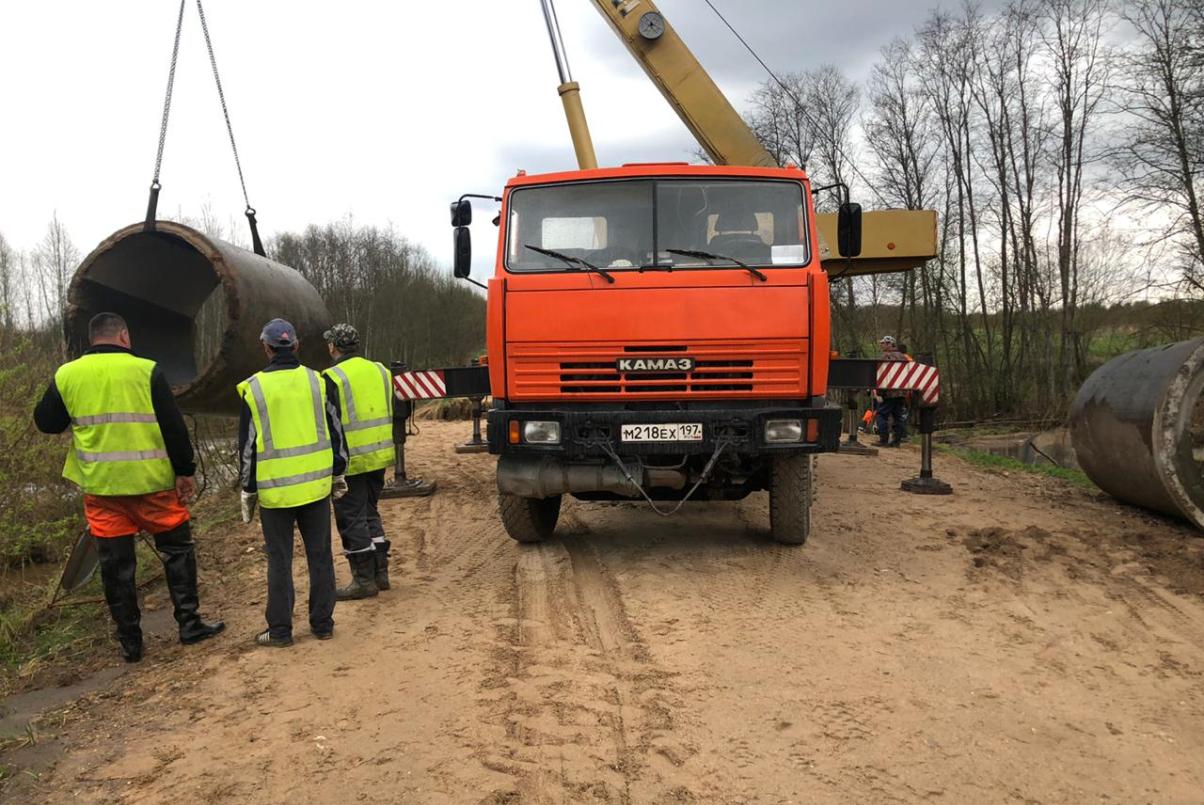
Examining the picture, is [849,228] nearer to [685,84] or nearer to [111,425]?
[685,84]

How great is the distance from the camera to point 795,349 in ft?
17.8

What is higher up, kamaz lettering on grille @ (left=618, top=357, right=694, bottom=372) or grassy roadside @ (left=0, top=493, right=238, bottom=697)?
kamaz lettering on grille @ (left=618, top=357, right=694, bottom=372)

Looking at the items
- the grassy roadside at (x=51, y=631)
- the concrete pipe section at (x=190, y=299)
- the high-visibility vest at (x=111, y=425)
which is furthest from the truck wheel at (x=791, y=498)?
the grassy roadside at (x=51, y=631)

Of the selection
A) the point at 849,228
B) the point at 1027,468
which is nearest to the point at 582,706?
the point at 849,228

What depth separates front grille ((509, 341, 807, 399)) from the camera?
543cm

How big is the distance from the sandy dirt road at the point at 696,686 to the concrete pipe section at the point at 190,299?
1502 mm

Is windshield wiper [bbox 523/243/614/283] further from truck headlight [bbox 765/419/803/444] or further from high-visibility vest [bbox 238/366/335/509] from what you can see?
high-visibility vest [bbox 238/366/335/509]

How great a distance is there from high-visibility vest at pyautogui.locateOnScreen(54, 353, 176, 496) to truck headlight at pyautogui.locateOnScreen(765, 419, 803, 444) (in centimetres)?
353

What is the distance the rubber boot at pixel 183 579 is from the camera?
4.66m

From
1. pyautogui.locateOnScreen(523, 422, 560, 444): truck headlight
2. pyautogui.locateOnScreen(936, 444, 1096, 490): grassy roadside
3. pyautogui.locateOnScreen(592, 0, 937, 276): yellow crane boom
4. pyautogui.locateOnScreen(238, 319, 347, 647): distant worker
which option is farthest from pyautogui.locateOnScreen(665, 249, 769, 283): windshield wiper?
pyautogui.locateOnScreen(936, 444, 1096, 490): grassy roadside

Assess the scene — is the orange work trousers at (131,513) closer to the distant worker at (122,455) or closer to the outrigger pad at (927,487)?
the distant worker at (122,455)

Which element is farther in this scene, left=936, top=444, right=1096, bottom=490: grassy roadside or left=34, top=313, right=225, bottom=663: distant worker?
left=936, top=444, right=1096, bottom=490: grassy roadside

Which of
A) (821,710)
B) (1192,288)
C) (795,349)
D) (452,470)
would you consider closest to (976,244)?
(1192,288)

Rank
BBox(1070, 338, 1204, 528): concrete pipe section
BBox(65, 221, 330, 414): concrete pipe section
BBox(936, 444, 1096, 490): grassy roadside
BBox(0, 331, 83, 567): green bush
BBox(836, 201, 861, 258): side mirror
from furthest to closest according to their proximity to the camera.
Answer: BBox(936, 444, 1096, 490): grassy roadside → BBox(0, 331, 83, 567): green bush → BBox(1070, 338, 1204, 528): concrete pipe section → BBox(836, 201, 861, 258): side mirror → BBox(65, 221, 330, 414): concrete pipe section
